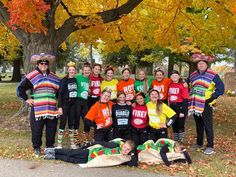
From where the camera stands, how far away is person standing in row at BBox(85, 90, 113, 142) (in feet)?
24.3

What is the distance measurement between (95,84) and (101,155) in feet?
7.28

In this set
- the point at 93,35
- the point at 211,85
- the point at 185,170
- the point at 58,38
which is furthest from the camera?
the point at 93,35

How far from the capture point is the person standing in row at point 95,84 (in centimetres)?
835

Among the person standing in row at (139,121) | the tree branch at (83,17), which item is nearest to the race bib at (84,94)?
the person standing in row at (139,121)

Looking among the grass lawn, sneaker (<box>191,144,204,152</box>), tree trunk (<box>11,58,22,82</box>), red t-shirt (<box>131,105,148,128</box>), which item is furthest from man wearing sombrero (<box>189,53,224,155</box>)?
tree trunk (<box>11,58,22,82</box>)

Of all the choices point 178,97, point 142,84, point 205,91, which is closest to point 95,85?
point 142,84

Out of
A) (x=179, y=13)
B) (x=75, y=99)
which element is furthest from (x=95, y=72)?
(x=179, y=13)

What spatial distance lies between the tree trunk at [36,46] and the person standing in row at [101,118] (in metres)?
3.33

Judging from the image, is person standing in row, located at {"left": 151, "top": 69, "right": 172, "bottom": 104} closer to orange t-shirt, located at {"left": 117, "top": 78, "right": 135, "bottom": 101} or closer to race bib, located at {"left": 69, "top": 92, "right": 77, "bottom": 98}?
orange t-shirt, located at {"left": 117, "top": 78, "right": 135, "bottom": 101}

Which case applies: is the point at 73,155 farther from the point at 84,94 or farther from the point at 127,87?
the point at 127,87

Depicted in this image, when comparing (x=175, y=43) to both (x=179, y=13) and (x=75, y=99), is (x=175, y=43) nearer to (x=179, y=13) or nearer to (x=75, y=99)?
(x=179, y=13)

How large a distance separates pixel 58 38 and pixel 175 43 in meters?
4.74

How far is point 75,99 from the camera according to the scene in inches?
308

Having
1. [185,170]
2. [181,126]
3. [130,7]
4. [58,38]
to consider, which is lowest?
[185,170]
